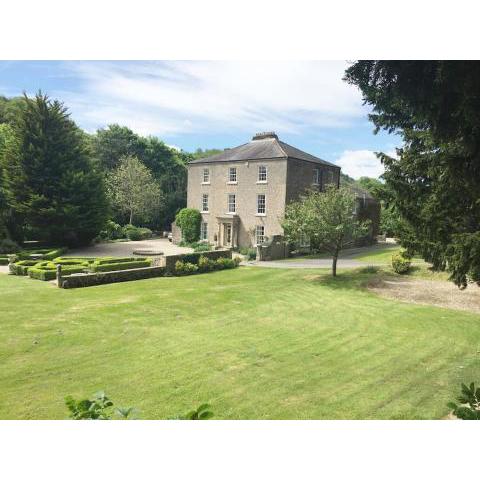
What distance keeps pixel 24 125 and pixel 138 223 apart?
13.7 metres

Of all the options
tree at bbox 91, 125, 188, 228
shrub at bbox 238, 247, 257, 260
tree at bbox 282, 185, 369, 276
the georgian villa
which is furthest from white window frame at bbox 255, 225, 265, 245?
tree at bbox 91, 125, 188, 228

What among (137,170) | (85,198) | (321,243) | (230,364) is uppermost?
(137,170)

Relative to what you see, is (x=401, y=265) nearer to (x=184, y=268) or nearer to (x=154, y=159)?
(x=184, y=268)

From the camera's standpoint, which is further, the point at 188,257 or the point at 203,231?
the point at 203,231

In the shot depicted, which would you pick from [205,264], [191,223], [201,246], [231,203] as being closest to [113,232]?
[191,223]

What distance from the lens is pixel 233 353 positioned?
8.86 metres

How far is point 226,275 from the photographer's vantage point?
20172 millimetres

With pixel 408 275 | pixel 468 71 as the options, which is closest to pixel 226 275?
pixel 408 275

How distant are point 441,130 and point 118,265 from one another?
52.9 feet

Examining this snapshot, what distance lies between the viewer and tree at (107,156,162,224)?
3488 cm

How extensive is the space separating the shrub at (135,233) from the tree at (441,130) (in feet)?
90.7

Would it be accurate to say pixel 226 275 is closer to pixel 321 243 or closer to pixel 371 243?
pixel 321 243

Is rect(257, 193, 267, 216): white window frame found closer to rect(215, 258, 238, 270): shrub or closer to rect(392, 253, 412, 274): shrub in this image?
rect(215, 258, 238, 270): shrub

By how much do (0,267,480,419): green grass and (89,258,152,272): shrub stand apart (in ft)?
8.96
